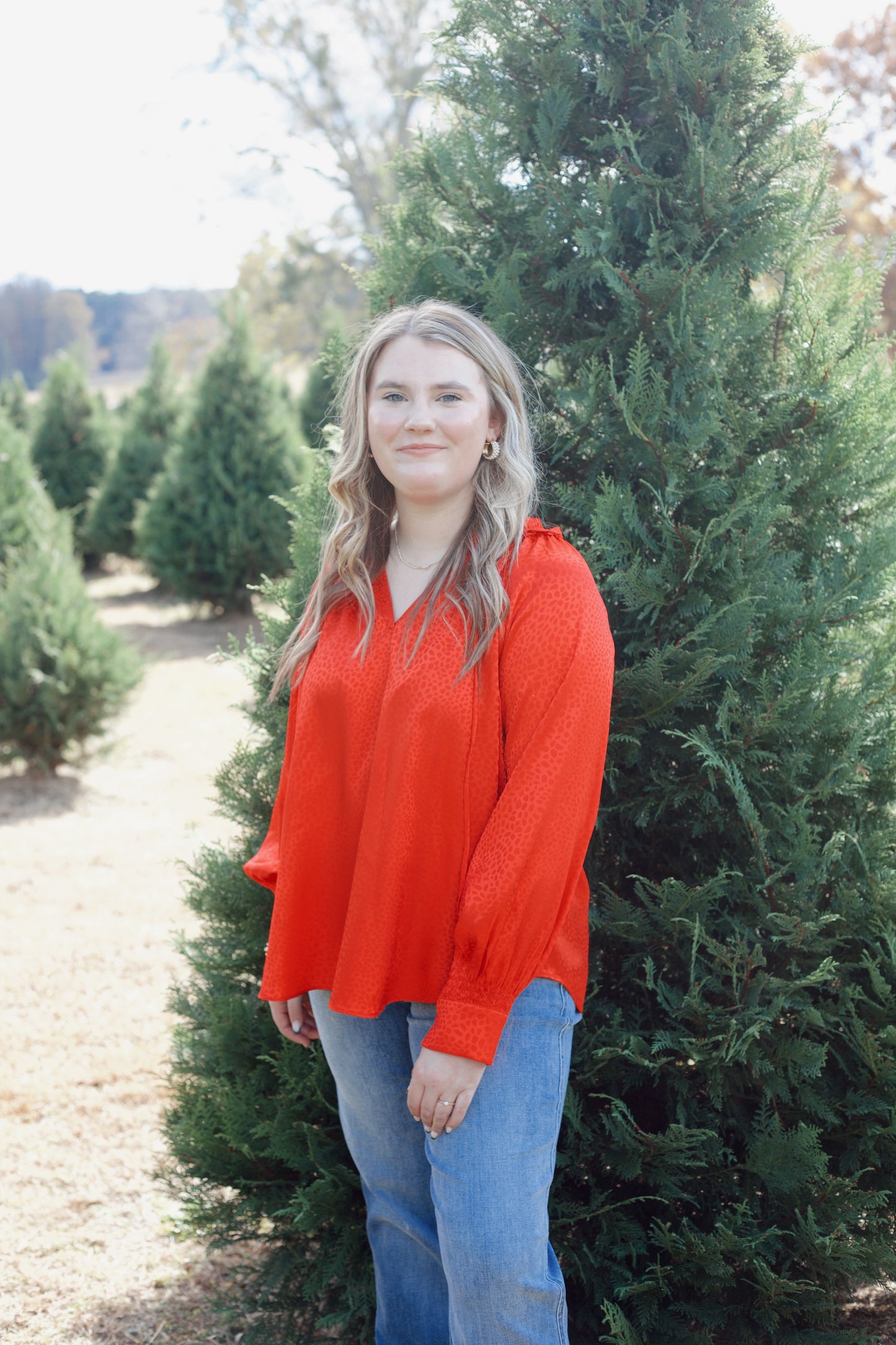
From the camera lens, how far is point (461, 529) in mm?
1954

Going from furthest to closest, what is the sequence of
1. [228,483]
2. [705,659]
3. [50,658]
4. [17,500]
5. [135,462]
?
[135,462] → [228,483] → [17,500] → [50,658] → [705,659]

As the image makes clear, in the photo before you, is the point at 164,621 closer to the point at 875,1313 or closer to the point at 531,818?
the point at 875,1313

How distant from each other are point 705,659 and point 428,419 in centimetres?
A: 74

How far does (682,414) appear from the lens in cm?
217

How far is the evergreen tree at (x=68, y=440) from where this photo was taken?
53.0ft

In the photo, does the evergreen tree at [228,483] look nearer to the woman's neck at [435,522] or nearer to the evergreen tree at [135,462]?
the evergreen tree at [135,462]

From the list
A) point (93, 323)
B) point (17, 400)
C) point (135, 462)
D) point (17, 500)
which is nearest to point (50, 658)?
point (17, 500)

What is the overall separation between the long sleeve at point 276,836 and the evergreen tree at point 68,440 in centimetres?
1513

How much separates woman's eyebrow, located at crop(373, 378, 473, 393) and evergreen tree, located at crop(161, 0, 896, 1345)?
40 centimetres

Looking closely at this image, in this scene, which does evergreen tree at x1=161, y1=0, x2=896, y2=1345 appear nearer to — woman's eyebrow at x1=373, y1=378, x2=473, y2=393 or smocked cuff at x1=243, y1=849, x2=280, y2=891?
woman's eyebrow at x1=373, y1=378, x2=473, y2=393

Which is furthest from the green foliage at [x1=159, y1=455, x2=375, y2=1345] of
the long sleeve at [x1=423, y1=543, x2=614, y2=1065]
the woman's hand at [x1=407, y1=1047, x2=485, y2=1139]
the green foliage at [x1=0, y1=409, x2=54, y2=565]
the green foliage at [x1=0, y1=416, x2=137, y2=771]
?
the green foliage at [x1=0, y1=409, x2=54, y2=565]

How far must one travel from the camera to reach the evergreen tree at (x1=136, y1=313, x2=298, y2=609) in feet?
39.5

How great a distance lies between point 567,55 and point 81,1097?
394 cm

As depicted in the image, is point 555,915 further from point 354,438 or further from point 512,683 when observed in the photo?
point 354,438
